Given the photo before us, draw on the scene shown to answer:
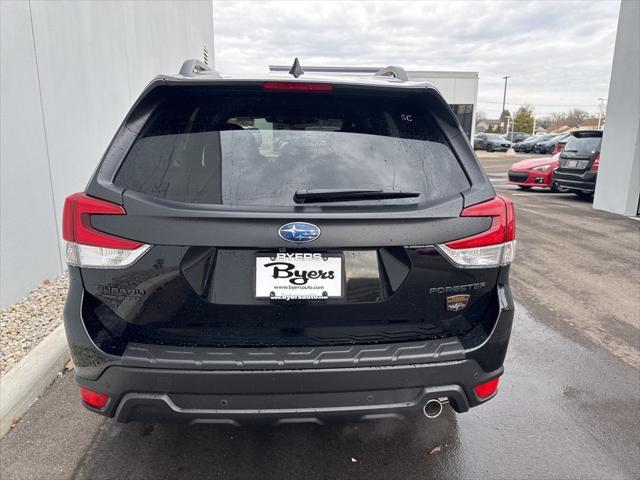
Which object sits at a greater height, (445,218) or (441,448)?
(445,218)

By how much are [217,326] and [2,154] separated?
3.29 metres

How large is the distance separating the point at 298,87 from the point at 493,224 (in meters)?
1.03

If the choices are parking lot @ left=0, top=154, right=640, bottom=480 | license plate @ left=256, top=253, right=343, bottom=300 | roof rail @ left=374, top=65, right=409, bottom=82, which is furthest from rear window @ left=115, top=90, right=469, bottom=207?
parking lot @ left=0, top=154, right=640, bottom=480

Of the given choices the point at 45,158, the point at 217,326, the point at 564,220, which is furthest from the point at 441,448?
the point at 564,220

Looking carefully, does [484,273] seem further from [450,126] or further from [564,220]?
[564,220]

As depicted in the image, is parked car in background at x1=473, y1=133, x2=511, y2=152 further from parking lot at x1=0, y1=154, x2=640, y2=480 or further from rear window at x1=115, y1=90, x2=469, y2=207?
rear window at x1=115, y1=90, x2=469, y2=207

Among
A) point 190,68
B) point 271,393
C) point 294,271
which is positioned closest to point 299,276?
point 294,271

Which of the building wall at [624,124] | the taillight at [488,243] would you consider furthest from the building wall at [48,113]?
the building wall at [624,124]

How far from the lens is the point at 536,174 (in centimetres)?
1409

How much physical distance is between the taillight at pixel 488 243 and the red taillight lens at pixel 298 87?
80 cm

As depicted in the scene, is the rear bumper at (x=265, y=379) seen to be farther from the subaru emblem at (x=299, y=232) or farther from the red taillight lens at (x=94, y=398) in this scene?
the subaru emblem at (x=299, y=232)

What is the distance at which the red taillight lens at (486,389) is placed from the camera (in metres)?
2.07

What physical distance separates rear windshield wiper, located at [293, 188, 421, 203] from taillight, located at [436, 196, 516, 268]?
0.98 ft

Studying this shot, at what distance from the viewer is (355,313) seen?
1919mm
